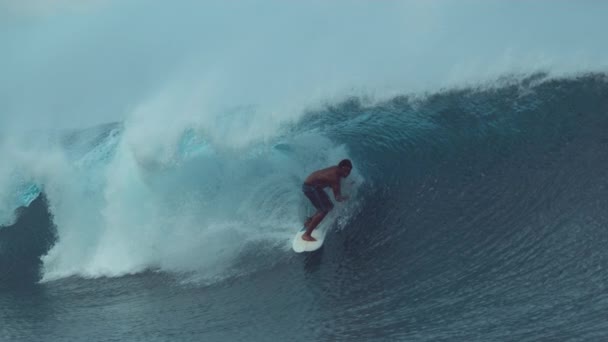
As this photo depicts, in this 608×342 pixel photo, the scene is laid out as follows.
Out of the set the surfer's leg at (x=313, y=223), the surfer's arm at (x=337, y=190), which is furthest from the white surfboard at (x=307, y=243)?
the surfer's arm at (x=337, y=190)

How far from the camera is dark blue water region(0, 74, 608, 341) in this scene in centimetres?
782

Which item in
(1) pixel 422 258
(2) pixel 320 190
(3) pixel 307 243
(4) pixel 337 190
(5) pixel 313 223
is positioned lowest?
(1) pixel 422 258

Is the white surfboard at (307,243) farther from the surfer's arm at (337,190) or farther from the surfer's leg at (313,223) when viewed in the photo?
the surfer's arm at (337,190)

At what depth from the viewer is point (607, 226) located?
9039mm

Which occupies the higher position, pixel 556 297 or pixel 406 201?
pixel 406 201

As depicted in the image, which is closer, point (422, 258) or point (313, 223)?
point (422, 258)

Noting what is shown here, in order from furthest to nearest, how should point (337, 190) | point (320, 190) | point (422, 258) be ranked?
point (320, 190) → point (337, 190) → point (422, 258)

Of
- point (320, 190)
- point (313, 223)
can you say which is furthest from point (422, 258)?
point (320, 190)

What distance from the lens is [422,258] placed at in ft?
30.5

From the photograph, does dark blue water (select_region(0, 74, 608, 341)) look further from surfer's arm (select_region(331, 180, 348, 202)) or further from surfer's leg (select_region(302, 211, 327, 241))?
surfer's arm (select_region(331, 180, 348, 202))

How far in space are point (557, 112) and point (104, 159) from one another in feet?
30.1

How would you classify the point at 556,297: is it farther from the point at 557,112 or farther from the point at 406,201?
the point at 557,112

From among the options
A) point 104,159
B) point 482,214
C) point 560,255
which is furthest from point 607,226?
point 104,159

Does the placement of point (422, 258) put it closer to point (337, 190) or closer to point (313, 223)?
point (337, 190)
